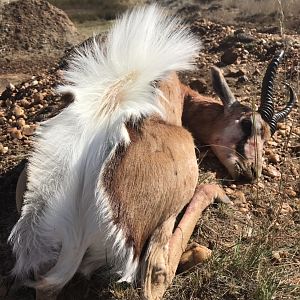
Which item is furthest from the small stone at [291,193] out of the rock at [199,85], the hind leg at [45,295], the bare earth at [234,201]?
the hind leg at [45,295]

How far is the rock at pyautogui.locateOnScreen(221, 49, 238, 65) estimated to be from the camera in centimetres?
743

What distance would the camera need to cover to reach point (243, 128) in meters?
5.31

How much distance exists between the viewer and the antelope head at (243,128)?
5042mm

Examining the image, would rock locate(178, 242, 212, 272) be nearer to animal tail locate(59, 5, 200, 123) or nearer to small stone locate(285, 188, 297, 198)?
animal tail locate(59, 5, 200, 123)

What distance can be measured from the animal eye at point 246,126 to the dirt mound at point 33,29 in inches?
239

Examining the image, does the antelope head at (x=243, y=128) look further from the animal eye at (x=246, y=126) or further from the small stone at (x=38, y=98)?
the small stone at (x=38, y=98)

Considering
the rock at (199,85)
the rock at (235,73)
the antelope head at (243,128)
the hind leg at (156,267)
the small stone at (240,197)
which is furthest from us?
the rock at (235,73)

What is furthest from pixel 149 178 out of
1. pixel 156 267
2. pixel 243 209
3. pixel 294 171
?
pixel 294 171

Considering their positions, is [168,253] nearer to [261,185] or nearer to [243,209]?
[243,209]

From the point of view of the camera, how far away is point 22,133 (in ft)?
16.9

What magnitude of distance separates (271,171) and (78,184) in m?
2.52

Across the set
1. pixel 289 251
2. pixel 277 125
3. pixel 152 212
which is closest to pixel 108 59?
pixel 152 212

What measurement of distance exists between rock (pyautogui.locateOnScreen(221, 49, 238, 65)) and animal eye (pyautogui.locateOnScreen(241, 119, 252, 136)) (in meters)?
2.24

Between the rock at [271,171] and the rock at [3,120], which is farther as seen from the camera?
the rock at [3,120]
